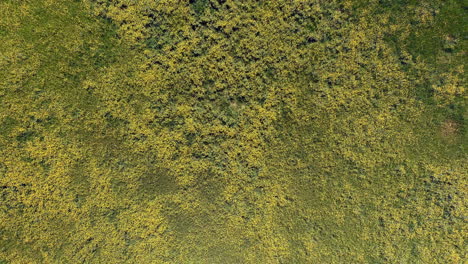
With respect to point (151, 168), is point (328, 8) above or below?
above

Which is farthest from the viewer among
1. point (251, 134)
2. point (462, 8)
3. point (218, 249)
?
point (218, 249)

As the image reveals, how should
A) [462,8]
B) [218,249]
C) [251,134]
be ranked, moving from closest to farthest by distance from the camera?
[462,8] → [251,134] → [218,249]

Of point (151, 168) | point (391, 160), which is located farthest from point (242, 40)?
point (391, 160)

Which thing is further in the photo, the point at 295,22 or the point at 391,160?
the point at 391,160

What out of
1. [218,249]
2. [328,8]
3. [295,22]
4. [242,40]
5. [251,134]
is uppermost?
[328,8]

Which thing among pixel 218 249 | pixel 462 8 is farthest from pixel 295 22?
pixel 218 249

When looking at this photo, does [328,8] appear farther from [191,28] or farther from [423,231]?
[423,231]
